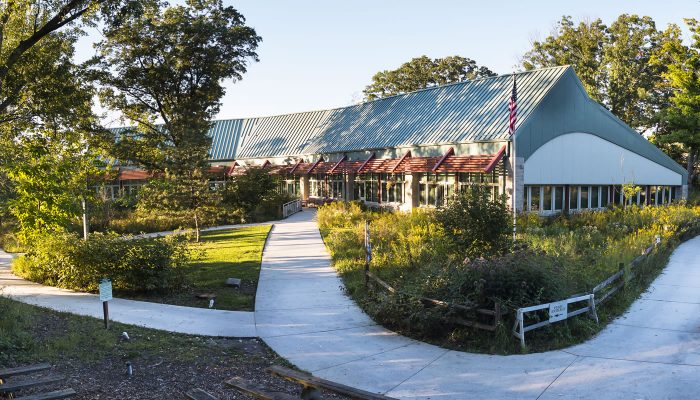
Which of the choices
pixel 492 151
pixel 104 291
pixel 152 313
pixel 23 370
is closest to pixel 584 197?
pixel 492 151

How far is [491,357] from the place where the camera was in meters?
8.93

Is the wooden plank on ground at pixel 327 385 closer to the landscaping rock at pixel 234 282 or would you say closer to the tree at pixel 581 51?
the landscaping rock at pixel 234 282

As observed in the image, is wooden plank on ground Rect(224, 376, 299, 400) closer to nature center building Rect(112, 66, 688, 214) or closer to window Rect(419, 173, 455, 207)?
nature center building Rect(112, 66, 688, 214)

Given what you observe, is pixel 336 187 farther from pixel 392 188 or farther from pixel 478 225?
pixel 478 225

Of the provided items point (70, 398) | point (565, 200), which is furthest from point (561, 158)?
point (70, 398)

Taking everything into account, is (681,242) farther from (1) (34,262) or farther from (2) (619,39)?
(2) (619,39)

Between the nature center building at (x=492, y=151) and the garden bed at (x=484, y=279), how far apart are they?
5.72 m

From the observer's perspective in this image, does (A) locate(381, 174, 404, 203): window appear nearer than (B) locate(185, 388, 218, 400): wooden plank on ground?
No

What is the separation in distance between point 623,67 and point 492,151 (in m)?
28.5

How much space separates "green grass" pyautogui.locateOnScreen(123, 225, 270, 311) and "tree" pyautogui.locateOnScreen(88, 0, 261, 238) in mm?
10364

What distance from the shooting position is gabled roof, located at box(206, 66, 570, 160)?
28.2 meters

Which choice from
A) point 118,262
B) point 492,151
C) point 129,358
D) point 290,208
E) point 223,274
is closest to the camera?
point 129,358

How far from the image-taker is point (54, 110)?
18703 millimetres

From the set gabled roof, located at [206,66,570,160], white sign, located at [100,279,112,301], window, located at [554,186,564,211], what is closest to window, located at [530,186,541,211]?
window, located at [554,186,564,211]
